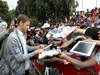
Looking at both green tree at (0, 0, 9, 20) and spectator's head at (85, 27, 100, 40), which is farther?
green tree at (0, 0, 9, 20)

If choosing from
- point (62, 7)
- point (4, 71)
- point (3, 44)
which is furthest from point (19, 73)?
point (62, 7)

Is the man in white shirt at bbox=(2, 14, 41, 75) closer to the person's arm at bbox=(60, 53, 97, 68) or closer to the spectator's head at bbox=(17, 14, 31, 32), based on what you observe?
the spectator's head at bbox=(17, 14, 31, 32)

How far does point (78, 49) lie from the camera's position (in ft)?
13.8

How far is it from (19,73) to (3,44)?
1.83 feet

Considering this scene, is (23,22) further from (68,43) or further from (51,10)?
(51,10)

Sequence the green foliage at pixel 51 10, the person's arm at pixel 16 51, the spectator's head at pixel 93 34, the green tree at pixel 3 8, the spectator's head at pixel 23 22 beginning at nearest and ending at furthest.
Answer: the spectator's head at pixel 93 34 < the person's arm at pixel 16 51 < the spectator's head at pixel 23 22 < the green foliage at pixel 51 10 < the green tree at pixel 3 8

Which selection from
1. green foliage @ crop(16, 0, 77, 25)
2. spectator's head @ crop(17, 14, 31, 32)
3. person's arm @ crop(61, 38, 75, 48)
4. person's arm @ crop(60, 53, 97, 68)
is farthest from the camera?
green foliage @ crop(16, 0, 77, 25)

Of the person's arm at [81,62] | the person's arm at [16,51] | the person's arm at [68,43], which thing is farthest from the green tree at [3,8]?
the person's arm at [81,62]

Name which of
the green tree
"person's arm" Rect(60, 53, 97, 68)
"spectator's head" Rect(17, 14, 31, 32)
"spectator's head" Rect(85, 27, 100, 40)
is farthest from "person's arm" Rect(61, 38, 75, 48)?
the green tree

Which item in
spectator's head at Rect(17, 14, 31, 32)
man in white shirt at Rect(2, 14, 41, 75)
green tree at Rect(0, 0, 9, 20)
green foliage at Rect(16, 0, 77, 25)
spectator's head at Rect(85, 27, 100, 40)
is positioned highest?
spectator's head at Rect(17, 14, 31, 32)

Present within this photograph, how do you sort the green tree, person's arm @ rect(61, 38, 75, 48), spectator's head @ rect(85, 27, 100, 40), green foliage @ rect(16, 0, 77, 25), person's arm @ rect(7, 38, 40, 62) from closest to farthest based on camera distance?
spectator's head @ rect(85, 27, 100, 40)
person's arm @ rect(61, 38, 75, 48)
person's arm @ rect(7, 38, 40, 62)
green foliage @ rect(16, 0, 77, 25)
the green tree

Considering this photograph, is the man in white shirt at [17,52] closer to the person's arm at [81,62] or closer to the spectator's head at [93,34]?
the person's arm at [81,62]

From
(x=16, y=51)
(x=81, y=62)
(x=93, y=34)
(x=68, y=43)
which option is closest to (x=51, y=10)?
(x=16, y=51)

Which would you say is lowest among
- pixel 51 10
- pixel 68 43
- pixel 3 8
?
pixel 3 8
